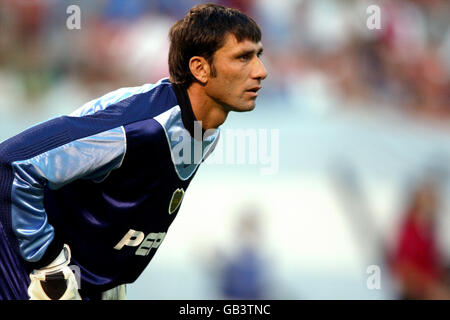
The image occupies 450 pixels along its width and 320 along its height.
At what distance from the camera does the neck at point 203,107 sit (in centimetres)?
365

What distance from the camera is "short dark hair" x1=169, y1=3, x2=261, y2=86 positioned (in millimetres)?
3613

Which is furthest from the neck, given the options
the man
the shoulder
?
the shoulder

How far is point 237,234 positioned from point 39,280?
3.98 meters

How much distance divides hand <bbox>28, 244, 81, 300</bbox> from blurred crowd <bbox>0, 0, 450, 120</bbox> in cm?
457

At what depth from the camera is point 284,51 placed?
8.32 meters

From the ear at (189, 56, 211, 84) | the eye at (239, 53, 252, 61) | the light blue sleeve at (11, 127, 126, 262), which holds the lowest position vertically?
the light blue sleeve at (11, 127, 126, 262)

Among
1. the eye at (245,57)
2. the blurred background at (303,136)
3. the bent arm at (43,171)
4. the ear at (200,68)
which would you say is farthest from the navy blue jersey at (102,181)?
the blurred background at (303,136)

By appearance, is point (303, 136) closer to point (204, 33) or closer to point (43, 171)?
point (204, 33)

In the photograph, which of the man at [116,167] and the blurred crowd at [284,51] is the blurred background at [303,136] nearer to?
the blurred crowd at [284,51]

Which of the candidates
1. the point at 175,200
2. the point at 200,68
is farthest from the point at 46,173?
the point at 200,68

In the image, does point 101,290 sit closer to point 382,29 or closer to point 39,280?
point 39,280

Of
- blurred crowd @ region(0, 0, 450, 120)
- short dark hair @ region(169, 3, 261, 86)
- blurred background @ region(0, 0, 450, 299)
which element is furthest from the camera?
blurred crowd @ region(0, 0, 450, 120)

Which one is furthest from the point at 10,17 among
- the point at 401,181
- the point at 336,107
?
the point at 401,181

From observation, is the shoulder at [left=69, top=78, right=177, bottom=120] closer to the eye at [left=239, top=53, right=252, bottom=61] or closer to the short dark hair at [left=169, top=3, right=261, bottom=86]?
the short dark hair at [left=169, top=3, right=261, bottom=86]
